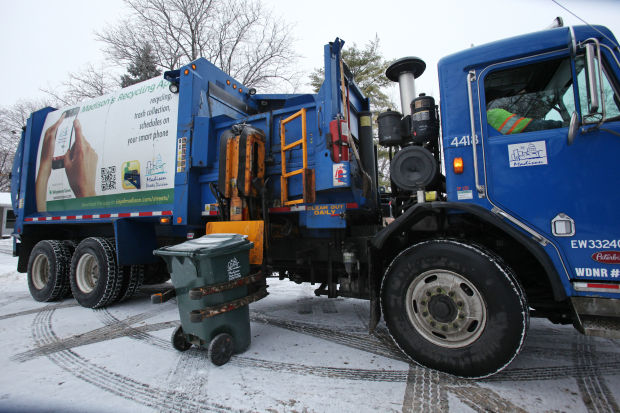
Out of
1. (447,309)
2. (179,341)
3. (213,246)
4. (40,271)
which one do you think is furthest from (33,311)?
(447,309)

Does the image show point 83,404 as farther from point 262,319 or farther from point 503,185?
point 503,185

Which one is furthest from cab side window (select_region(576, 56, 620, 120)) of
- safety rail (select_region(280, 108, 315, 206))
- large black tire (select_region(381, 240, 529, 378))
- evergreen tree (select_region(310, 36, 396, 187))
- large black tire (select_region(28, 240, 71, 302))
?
evergreen tree (select_region(310, 36, 396, 187))

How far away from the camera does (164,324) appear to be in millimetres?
3871

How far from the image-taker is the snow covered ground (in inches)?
81.4

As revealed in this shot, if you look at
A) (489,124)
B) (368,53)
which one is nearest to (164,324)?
(489,124)

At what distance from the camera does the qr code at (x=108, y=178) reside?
4781mm

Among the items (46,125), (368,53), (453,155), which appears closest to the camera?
(453,155)

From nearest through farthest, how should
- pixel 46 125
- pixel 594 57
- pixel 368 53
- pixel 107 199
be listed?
pixel 594 57
pixel 107 199
pixel 46 125
pixel 368 53

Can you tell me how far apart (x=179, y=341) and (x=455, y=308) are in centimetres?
254

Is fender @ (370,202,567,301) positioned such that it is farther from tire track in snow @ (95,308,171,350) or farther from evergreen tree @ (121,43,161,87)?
→ evergreen tree @ (121,43,161,87)

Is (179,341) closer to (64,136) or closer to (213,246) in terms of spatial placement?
(213,246)

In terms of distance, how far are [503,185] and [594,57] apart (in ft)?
3.28

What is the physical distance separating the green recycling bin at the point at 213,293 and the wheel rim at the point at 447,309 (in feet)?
5.18

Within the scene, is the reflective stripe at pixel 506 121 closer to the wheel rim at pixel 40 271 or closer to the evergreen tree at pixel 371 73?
the wheel rim at pixel 40 271
